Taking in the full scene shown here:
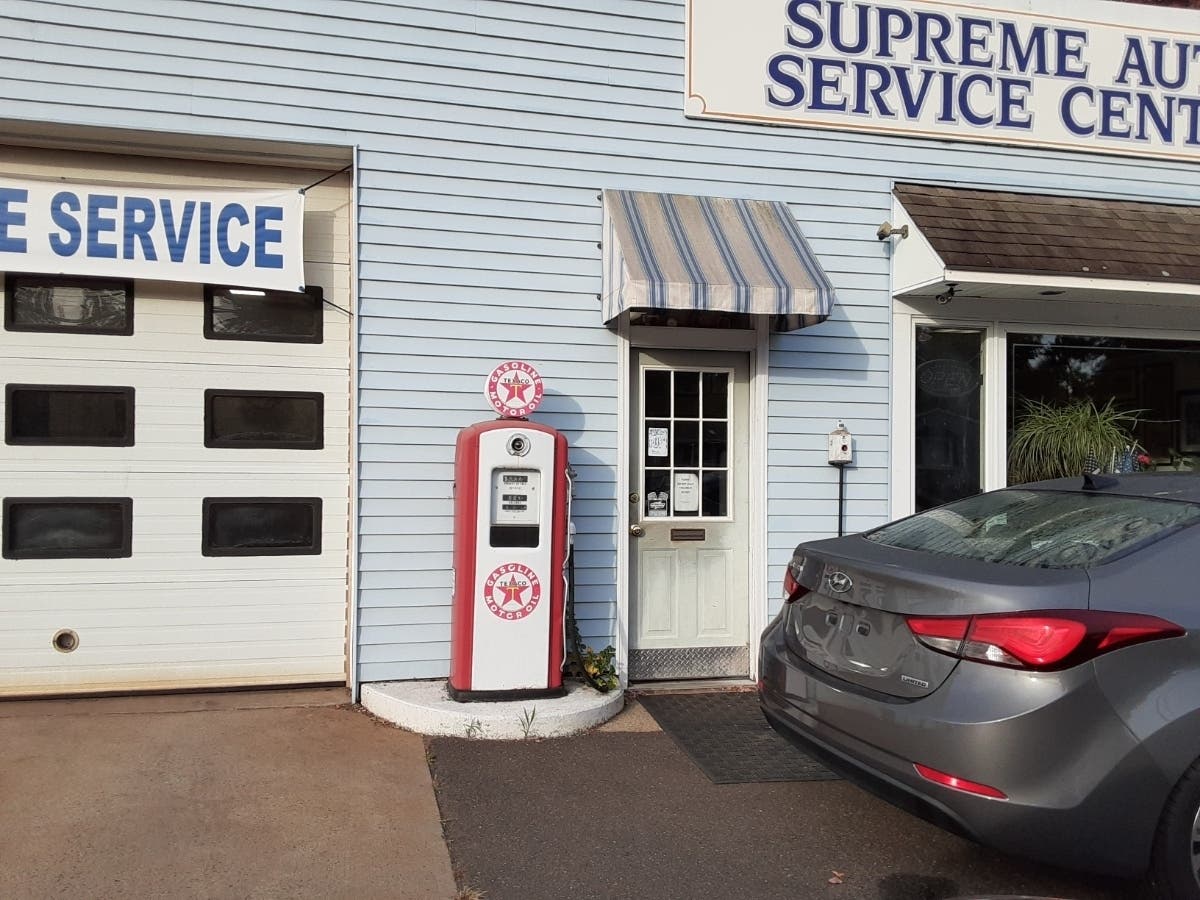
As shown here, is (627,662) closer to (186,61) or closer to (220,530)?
(220,530)

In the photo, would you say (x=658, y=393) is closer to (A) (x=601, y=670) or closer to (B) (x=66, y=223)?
(A) (x=601, y=670)

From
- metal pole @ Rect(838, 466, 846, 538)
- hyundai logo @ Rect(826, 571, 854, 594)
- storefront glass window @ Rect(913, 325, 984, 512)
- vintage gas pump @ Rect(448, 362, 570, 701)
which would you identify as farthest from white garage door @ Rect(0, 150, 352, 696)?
storefront glass window @ Rect(913, 325, 984, 512)

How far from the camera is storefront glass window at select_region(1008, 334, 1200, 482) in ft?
21.9

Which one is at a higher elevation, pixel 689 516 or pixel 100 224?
pixel 100 224

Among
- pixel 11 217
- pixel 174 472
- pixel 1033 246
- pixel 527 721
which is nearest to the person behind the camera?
pixel 527 721

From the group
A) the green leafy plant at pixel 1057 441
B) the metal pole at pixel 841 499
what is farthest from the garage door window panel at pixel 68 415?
the green leafy plant at pixel 1057 441

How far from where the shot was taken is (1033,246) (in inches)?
237

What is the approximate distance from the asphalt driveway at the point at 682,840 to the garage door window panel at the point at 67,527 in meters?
2.34

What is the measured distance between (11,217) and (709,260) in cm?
379

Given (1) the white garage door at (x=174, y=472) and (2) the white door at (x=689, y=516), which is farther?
(2) the white door at (x=689, y=516)

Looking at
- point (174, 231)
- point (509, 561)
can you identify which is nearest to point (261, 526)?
point (509, 561)

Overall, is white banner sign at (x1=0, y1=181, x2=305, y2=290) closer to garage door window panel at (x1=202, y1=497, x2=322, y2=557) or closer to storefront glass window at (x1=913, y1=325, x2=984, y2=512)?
garage door window panel at (x1=202, y1=497, x2=322, y2=557)

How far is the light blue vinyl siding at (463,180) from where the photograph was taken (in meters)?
5.37

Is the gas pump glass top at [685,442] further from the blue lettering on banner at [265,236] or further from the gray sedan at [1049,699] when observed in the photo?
the gray sedan at [1049,699]
